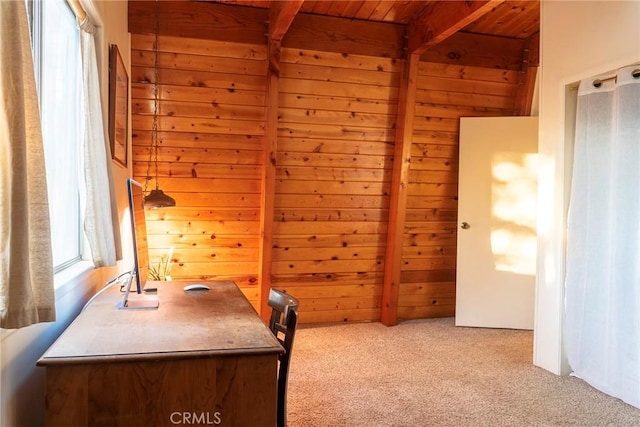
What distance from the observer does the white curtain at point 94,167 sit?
1.92 meters

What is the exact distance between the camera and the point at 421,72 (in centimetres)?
398

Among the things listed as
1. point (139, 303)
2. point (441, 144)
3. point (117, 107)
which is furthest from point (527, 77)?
point (139, 303)

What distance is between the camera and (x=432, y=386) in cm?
279

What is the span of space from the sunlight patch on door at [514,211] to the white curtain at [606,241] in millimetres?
1247

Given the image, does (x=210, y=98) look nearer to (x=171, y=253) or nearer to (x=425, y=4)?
(x=171, y=253)

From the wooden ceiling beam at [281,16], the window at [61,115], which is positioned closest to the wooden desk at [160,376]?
the window at [61,115]

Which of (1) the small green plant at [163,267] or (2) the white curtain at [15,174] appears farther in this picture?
(1) the small green plant at [163,267]

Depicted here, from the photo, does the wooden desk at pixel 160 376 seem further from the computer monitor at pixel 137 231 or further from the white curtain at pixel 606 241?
the white curtain at pixel 606 241

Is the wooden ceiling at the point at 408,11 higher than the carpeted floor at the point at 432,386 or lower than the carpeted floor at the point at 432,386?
higher

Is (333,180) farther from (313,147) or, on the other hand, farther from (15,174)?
(15,174)

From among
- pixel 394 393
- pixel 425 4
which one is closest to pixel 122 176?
pixel 394 393

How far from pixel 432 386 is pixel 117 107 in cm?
236

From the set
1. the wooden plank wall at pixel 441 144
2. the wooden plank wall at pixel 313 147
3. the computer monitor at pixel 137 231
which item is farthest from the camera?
the wooden plank wall at pixel 441 144
